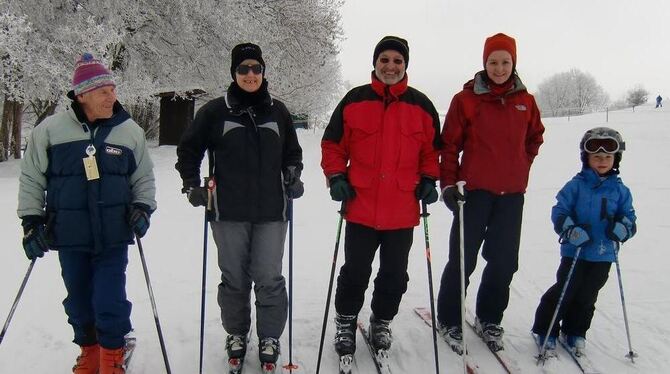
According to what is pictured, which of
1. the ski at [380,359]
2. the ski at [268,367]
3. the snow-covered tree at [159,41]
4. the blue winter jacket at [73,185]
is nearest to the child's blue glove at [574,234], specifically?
the ski at [380,359]

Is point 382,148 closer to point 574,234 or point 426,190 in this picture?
point 426,190

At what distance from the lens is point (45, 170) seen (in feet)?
9.05

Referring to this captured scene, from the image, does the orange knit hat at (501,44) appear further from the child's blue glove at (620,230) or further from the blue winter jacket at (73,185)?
the blue winter jacket at (73,185)

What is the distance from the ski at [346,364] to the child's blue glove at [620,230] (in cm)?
193

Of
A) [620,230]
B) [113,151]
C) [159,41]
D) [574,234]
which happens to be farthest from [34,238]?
[159,41]

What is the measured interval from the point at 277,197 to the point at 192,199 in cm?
52

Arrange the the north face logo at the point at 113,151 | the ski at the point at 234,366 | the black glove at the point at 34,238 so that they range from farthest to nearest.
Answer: the ski at the point at 234,366
the the north face logo at the point at 113,151
the black glove at the point at 34,238

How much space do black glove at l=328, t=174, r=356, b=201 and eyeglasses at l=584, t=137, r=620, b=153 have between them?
1702 millimetres

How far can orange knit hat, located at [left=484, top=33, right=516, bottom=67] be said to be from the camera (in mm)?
3273

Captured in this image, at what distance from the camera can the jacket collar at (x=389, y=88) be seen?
3131 mm

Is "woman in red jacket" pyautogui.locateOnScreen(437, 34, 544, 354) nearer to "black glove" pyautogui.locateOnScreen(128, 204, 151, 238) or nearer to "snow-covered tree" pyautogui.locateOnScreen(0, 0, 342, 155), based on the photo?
"black glove" pyautogui.locateOnScreen(128, 204, 151, 238)

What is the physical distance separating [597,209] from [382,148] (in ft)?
5.15

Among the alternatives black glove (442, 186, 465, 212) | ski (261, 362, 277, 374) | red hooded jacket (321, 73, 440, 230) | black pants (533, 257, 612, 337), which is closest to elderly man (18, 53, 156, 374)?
ski (261, 362, 277, 374)

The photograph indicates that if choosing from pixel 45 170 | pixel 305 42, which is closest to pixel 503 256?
pixel 45 170
